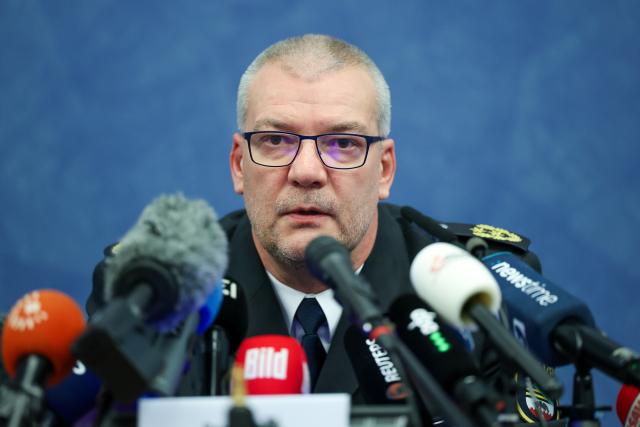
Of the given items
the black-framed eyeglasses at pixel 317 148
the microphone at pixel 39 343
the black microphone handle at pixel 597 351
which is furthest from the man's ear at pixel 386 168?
the microphone at pixel 39 343

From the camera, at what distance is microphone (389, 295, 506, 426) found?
0.84 metres

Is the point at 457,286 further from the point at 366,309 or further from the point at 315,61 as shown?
the point at 315,61

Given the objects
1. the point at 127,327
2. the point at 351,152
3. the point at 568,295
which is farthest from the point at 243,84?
the point at 127,327

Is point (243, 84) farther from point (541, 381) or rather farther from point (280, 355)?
point (541, 381)

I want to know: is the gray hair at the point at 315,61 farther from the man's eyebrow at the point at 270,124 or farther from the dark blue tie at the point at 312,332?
the dark blue tie at the point at 312,332

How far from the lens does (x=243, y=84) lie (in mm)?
1884

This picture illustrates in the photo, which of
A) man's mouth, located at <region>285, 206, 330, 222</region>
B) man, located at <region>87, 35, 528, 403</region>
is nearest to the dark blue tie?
man, located at <region>87, 35, 528, 403</region>

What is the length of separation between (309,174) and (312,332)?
0.41 metres

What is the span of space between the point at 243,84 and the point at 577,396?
4.08ft

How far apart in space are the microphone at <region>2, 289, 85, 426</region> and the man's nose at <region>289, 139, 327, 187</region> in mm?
801

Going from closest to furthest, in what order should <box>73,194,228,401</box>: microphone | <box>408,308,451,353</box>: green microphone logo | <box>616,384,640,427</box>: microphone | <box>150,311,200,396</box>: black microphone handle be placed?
<box>73,194,228,401</box>: microphone < <box>150,311,200,396</box>: black microphone handle < <box>408,308,451,353</box>: green microphone logo < <box>616,384,640,427</box>: microphone

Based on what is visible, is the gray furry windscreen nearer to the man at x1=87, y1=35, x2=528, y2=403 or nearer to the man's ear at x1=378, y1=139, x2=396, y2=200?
the man at x1=87, y1=35, x2=528, y2=403

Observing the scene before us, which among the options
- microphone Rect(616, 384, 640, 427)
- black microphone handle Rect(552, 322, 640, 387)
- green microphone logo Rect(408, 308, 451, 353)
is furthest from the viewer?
microphone Rect(616, 384, 640, 427)

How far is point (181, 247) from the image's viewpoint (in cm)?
81
